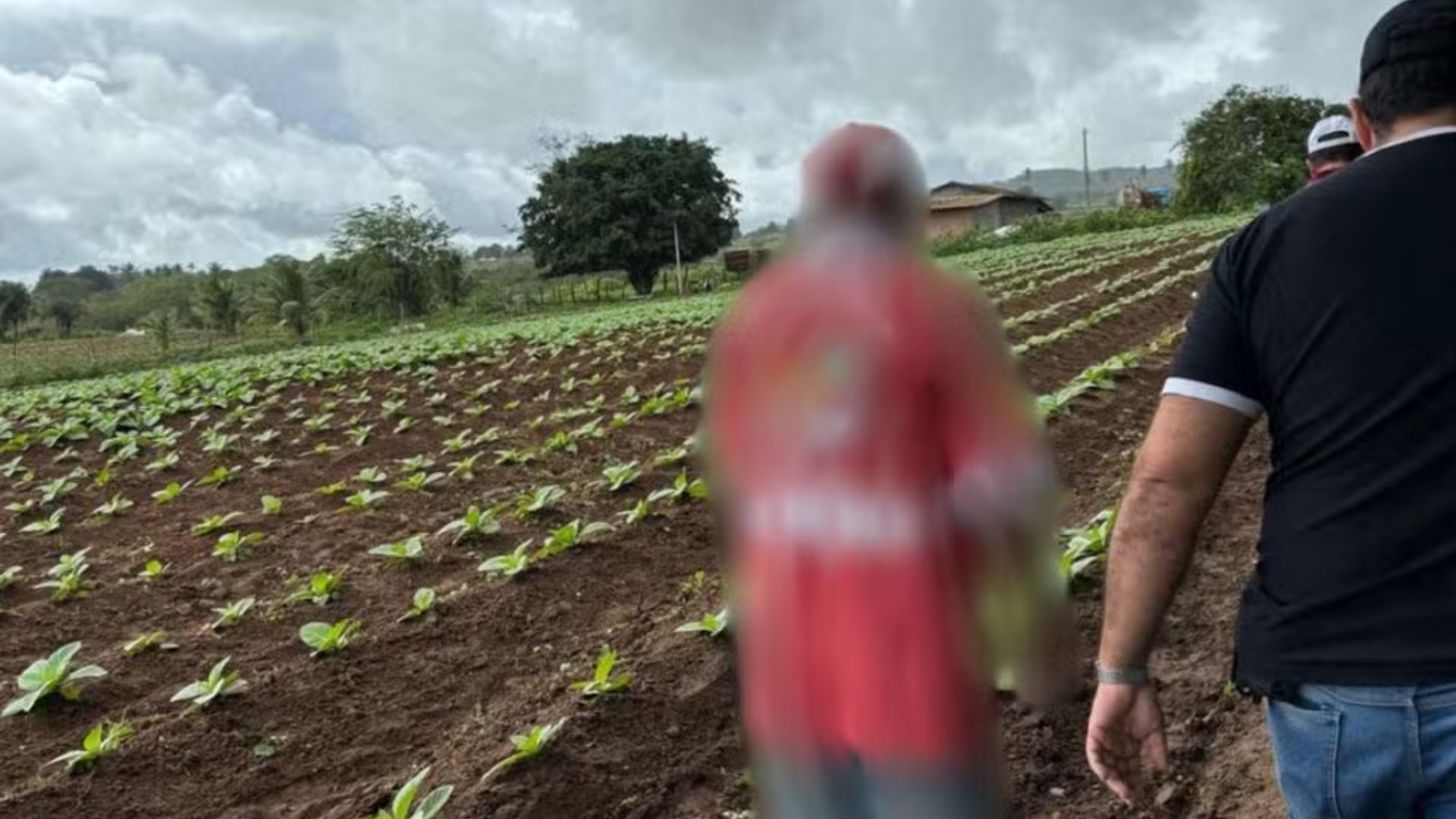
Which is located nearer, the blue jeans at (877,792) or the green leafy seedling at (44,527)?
the blue jeans at (877,792)

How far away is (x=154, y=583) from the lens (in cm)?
649

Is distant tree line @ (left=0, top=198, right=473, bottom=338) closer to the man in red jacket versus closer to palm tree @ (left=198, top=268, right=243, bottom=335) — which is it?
palm tree @ (left=198, top=268, right=243, bottom=335)

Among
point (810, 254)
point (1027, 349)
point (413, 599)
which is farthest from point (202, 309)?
point (810, 254)

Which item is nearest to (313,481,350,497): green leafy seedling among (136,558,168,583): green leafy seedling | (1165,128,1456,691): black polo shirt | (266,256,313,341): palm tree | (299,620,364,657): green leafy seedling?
(136,558,168,583): green leafy seedling

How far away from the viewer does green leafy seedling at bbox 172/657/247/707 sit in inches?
179

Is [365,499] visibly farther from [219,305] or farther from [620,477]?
[219,305]

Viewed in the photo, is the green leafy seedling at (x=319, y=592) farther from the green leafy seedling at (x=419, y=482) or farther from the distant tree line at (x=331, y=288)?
the distant tree line at (x=331, y=288)

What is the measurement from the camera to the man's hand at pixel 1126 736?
74.9 inches

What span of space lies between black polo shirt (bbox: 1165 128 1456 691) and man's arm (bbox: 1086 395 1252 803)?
0.10 metres

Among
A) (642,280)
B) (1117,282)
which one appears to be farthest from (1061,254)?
(642,280)

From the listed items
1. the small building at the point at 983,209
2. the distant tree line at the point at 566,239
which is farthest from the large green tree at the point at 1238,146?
the distant tree line at the point at 566,239

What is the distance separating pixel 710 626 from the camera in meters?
4.64

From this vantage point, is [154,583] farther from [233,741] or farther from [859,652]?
[859,652]

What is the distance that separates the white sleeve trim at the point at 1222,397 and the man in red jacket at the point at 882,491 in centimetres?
38
